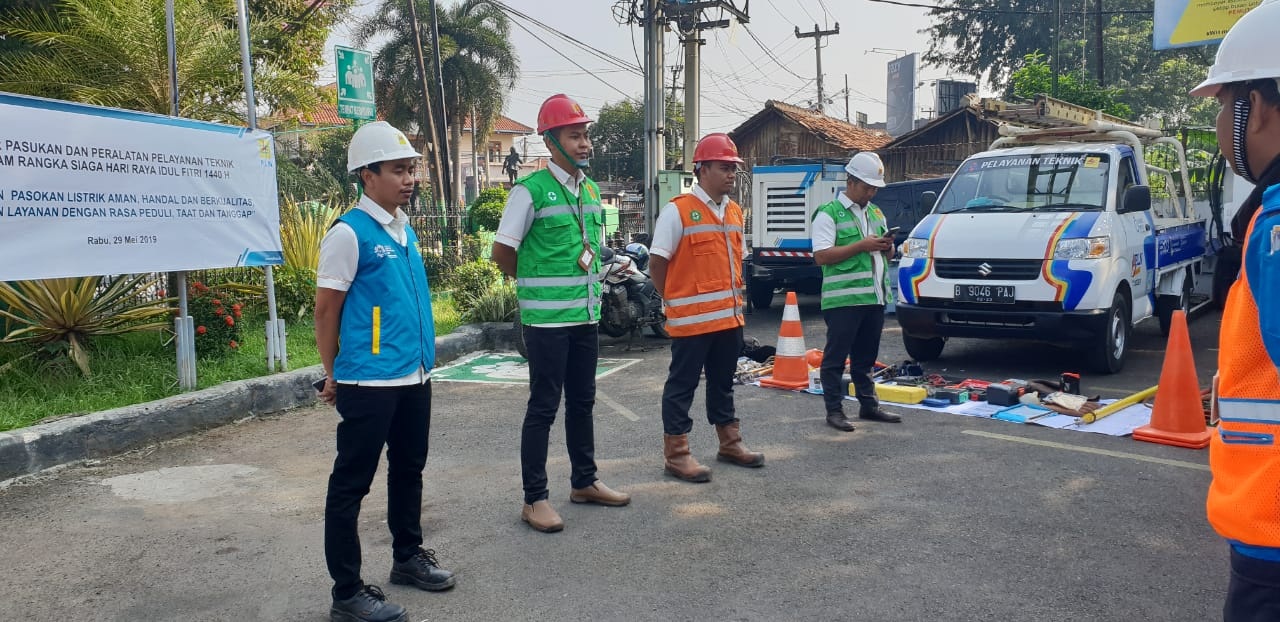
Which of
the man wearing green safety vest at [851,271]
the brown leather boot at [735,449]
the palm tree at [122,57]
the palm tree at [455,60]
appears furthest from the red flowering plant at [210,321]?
the palm tree at [455,60]

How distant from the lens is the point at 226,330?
25.3 feet

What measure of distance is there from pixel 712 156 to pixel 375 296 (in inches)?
94.7

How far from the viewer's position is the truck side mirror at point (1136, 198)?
8.01 m

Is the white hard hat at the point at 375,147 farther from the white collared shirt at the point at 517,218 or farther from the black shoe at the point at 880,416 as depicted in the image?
the black shoe at the point at 880,416

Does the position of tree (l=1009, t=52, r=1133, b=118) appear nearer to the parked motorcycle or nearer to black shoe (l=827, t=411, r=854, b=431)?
the parked motorcycle

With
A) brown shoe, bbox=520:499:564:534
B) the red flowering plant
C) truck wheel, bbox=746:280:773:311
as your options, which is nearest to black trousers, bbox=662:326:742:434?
brown shoe, bbox=520:499:564:534

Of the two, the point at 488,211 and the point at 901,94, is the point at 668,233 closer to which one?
the point at 488,211

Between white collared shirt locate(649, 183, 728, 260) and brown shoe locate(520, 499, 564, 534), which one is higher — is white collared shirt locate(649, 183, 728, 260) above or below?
above

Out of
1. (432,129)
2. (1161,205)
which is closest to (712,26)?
(432,129)

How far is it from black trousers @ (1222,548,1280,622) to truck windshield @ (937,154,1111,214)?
702 cm

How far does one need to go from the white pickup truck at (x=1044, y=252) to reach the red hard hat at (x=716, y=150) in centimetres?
361

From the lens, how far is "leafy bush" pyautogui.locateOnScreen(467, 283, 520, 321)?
10609 mm

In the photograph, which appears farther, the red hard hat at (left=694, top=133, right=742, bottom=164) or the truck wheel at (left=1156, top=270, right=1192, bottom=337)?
the truck wheel at (left=1156, top=270, right=1192, bottom=337)

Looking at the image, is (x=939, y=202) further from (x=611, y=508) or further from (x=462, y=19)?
(x=462, y=19)
